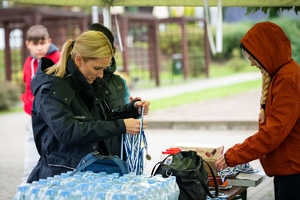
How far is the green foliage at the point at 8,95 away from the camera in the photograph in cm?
2097

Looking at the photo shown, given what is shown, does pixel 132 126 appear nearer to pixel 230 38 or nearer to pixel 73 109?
pixel 73 109

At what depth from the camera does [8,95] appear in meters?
21.3

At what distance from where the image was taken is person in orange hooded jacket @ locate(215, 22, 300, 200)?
489 cm

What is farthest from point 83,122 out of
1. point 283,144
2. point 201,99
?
point 201,99

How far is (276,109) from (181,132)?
32.6 ft

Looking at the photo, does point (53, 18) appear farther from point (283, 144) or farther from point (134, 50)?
point (283, 144)

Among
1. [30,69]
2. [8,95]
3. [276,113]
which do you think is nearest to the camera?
[276,113]

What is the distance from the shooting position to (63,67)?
16.2ft

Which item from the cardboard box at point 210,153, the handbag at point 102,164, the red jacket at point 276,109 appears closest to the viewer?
the handbag at point 102,164

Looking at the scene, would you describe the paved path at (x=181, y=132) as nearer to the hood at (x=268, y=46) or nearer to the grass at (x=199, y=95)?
the grass at (x=199, y=95)

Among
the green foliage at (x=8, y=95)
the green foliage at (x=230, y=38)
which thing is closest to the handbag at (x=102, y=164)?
the green foliage at (x=8, y=95)

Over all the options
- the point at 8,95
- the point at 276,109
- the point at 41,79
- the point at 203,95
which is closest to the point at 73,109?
the point at 41,79

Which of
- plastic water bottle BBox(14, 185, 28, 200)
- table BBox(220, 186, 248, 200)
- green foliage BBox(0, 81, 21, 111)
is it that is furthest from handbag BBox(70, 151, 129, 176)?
green foliage BBox(0, 81, 21, 111)

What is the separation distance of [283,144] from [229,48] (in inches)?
1397
